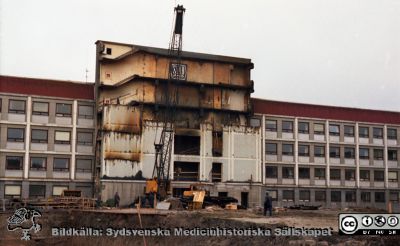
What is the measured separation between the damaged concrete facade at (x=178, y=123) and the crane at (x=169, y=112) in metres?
0.33

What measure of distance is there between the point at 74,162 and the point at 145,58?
52.3 ft

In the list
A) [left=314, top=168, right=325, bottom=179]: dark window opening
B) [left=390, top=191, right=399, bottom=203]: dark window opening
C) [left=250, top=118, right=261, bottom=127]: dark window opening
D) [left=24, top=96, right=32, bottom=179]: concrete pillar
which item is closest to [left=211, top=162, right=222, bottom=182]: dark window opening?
[left=250, top=118, right=261, bottom=127]: dark window opening

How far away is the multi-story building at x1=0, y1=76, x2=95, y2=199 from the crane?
9407 mm

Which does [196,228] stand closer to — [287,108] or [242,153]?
[242,153]

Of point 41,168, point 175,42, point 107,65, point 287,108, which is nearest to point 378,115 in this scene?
point 287,108

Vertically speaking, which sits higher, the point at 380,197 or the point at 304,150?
the point at 304,150

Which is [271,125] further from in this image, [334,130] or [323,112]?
[334,130]

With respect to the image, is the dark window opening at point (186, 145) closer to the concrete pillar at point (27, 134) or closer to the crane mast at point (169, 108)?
the crane mast at point (169, 108)

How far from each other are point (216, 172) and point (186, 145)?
17.0 ft

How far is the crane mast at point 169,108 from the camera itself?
65.8 meters

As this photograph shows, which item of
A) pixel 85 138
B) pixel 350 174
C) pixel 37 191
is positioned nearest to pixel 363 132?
pixel 350 174

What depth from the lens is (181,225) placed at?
40438 millimetres

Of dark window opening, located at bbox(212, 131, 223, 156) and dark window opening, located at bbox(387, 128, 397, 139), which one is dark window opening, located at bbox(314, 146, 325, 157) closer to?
dark window opening, located at bbox(387, 128, 397, 139)

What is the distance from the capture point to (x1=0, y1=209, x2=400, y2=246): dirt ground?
27.6 m
